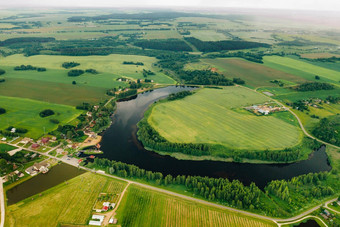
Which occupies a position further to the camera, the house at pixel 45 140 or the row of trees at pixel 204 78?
the row of trees at pixel 204 78

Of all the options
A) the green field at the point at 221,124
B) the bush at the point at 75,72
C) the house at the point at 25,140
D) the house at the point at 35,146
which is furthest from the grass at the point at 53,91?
the green field at the point at 221,124

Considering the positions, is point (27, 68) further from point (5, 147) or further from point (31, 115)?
point (5, 147)

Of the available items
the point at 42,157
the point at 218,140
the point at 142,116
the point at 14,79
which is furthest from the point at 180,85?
the point at 14,79

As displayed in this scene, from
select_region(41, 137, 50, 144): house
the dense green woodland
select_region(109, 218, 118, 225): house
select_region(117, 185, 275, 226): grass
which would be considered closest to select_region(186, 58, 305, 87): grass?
the dense green woodland

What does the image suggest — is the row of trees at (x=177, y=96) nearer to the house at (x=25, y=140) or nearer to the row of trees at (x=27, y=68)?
the house at (x=25, y=140)

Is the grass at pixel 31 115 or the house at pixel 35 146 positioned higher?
the grass at pixel 31 115

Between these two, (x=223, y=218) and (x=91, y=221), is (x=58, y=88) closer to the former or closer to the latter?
(x=91, y=221)

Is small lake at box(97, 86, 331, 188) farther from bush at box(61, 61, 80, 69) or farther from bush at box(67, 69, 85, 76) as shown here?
bush at box(61, 61, 80, 69)
